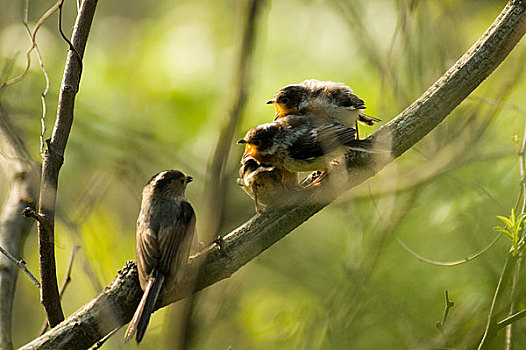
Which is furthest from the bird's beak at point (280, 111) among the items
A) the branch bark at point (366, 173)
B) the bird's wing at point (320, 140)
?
the branch bark at point (366, 173)

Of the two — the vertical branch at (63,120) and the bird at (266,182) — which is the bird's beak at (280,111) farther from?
the vertical branch at (63,120)

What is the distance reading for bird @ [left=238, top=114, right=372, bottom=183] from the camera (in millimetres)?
4188

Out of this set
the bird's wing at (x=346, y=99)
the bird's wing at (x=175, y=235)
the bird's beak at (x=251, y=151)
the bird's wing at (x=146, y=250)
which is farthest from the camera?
the bird's wing at (x=346, y=99)

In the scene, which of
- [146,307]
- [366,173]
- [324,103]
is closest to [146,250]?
[146,307]

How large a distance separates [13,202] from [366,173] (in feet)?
7.30

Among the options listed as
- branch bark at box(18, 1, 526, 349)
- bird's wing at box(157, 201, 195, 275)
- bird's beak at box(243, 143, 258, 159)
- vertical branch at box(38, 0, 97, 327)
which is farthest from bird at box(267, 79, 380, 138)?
vertical branch at box(38, 0, 97, 327)

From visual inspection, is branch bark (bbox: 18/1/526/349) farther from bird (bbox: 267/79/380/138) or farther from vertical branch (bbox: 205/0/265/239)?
vertical branch (bbox: 205/0/265/239)

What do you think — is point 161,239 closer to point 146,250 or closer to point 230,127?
point 146,250

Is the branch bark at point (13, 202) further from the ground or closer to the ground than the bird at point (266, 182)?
further from the ground

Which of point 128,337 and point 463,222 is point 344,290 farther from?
point 128,337

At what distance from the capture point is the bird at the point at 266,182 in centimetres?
423

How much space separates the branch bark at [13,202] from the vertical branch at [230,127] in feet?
7.46

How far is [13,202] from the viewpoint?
4164 mm

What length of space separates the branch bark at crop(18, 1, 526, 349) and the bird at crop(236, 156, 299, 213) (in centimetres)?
42
